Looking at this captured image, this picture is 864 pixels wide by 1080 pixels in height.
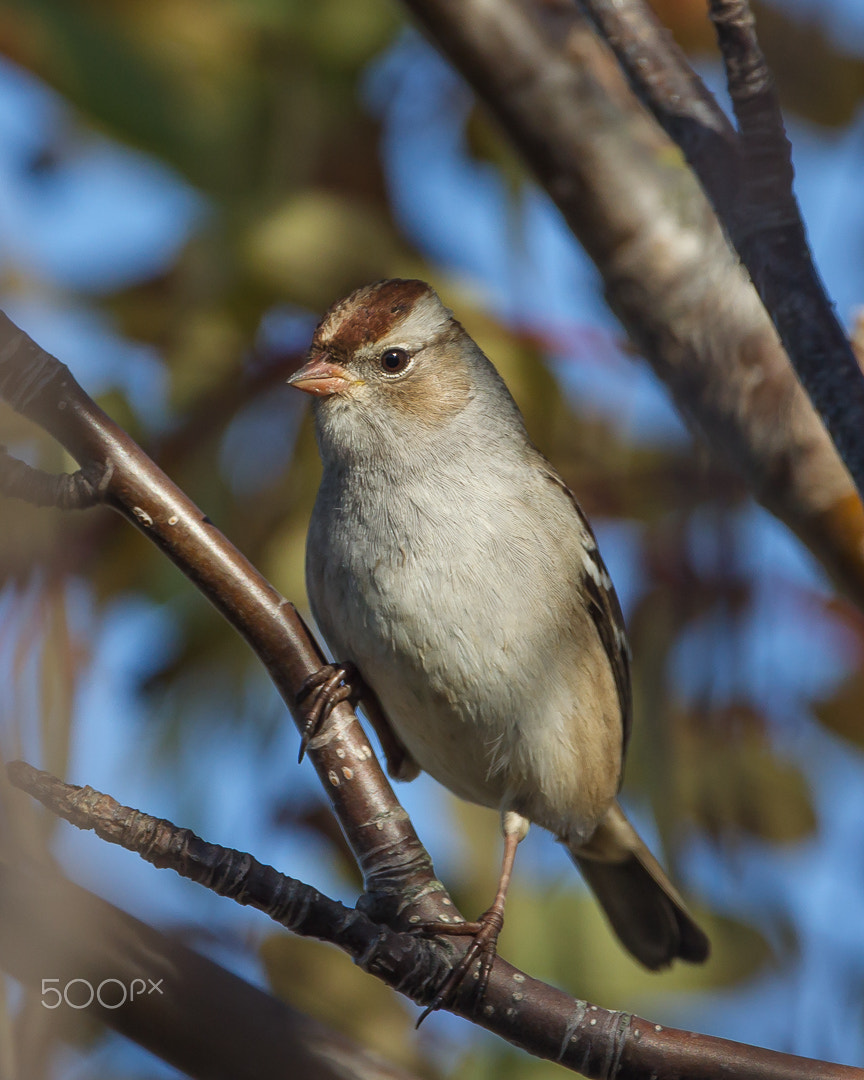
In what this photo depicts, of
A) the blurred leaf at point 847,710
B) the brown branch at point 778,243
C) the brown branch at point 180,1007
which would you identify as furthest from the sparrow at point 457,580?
the brown branch at point 778,243

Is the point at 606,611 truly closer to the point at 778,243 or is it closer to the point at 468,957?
the point at 468,957

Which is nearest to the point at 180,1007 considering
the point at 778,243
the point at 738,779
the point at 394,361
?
the point at 738,779

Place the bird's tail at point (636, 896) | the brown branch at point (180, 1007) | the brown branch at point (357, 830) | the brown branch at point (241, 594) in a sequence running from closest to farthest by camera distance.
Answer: the brown branch at point (180, 1007)
the brown branch at point (357, 830)
the brown branch at point (241, 594)
the bird's tail at point (636, 896)

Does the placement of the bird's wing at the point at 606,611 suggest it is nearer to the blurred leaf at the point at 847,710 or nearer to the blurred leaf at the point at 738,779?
the blurred leaf at the point at 738,779

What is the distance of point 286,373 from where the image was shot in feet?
10.7

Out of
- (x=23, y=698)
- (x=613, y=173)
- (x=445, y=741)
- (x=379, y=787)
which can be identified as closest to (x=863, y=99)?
(x=613, y=173)

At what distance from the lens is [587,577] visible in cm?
337

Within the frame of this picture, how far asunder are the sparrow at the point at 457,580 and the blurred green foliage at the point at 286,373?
138mm

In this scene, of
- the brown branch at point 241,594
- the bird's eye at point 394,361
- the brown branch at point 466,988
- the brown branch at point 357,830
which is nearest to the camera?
the brown branch at point 466,988

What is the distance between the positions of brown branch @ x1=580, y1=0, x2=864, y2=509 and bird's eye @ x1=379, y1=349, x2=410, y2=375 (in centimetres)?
140

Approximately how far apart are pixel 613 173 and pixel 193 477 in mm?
1605

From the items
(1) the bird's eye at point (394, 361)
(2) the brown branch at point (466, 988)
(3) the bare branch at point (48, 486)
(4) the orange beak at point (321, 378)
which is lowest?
(2) the brown branch at point (466, 988)

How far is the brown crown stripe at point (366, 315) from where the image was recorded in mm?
3178

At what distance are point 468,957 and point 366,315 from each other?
1.77 meters
